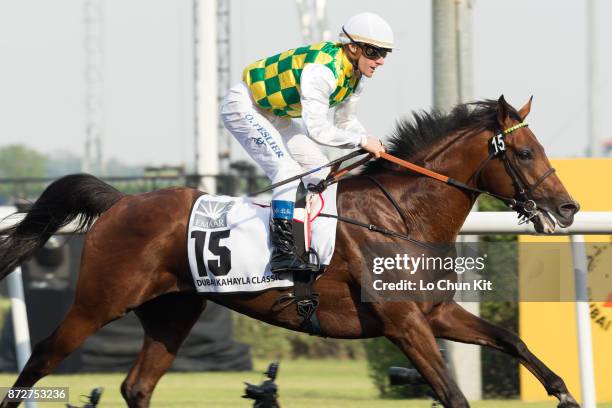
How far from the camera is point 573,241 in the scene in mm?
5145

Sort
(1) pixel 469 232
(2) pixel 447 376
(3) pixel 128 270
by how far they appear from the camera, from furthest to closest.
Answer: (1) pixel 469 232 → (3) pixel 128 270 → (2) pixel 447 376

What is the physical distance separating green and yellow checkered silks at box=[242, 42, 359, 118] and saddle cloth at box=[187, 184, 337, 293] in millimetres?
425

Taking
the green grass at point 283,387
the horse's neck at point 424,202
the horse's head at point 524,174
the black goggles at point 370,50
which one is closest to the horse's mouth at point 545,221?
the horse's head at point 524,174

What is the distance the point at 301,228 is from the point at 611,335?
2.23 m

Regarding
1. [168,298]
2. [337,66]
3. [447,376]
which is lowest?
[447,376]

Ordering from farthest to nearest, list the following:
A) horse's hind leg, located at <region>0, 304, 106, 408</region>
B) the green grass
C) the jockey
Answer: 1. the green grass
2. horse's hind leg, located at <region>0, 304, 106, 408</region>
3. the jockey

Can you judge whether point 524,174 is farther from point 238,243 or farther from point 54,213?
point 54,213

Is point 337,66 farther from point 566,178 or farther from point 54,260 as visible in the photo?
point 54,260

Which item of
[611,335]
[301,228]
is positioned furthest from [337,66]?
[611,335]

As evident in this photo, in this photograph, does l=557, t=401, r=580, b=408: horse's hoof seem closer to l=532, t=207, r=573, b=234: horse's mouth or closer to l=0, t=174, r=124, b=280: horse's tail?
l=532, t=207, r=573, b=234: horse's mouth

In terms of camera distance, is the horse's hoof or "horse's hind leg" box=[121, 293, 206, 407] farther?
"horse's hind leg" box=[121, 293, 206, 407]

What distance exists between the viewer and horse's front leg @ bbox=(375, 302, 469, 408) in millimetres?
4488

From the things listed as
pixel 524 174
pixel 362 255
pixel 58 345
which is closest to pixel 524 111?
pixel 524 174

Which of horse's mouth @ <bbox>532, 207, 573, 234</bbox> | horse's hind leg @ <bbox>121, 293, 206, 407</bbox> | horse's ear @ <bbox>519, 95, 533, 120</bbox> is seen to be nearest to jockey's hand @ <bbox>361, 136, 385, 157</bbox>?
horse's ear @ <bbox>519, 95, 533, 120</bbox>
